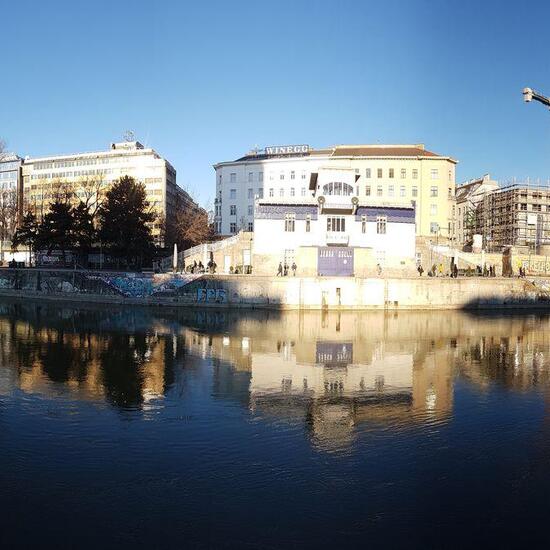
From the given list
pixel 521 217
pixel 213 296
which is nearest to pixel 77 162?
pixel 213 296

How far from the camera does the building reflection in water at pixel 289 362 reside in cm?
1977

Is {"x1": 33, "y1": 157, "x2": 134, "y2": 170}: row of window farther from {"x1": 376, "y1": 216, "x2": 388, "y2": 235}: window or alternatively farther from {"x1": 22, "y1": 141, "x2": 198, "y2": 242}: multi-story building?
{"x1": 376, "y1": 216, "x2": 388, "y2": 235}: window

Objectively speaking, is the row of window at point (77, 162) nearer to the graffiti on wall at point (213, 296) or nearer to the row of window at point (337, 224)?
the row of window at point (337, 224)

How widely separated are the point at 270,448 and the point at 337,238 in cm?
4812

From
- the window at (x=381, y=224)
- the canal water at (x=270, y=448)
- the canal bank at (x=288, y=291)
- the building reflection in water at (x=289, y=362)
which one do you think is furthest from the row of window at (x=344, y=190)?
the canal water at (x=270, y=448)

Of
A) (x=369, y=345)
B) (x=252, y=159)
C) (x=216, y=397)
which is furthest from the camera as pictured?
(x=252, y=159)

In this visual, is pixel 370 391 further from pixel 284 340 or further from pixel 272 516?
pixel 284 340

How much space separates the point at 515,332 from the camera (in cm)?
4238

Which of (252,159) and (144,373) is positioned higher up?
(252,159)

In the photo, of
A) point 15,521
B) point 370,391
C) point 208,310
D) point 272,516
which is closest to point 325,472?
point 272,516

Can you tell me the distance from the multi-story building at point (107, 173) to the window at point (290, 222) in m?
51.2

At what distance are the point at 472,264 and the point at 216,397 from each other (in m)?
53.4

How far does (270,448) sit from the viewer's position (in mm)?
15094

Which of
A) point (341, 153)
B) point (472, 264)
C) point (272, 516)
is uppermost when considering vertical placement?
point (341, 153)
